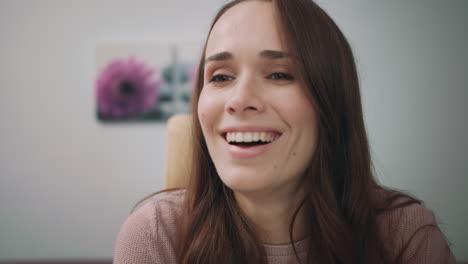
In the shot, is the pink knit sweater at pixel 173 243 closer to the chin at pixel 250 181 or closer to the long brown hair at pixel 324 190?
the long brown hair at pixel 324 190

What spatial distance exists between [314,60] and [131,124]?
2084 millimetres

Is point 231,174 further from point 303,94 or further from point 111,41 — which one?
point 111,41

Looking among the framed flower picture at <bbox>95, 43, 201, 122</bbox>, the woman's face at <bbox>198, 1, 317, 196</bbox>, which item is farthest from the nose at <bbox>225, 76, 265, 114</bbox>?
the framed flower picture at <bbox>95, 43, 201, 122</bbox>

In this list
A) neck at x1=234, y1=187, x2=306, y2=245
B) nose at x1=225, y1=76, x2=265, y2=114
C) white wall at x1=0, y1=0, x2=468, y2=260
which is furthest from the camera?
white wall at x1=0, y1=0, x2=468, y2=260

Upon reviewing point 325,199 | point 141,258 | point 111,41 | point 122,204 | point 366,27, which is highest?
point 366,27

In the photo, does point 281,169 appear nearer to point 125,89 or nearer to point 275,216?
point 275,216

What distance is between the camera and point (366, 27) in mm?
2414

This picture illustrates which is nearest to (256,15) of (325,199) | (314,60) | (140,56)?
(314,60)

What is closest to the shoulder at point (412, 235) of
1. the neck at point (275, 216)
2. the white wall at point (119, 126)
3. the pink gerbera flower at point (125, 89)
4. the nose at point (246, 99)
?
the neck at point (275, 216)

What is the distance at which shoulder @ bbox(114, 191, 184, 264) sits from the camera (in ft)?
2.39

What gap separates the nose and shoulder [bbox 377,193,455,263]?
0.48 metres

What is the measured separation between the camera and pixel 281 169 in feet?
2.20

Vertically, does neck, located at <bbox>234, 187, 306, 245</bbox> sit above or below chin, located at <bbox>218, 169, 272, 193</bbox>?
below

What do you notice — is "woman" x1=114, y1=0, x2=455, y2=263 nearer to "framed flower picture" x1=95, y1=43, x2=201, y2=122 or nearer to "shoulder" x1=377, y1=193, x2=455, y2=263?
"shoulder" x1=377, y1=193, x2=455, y2=263
